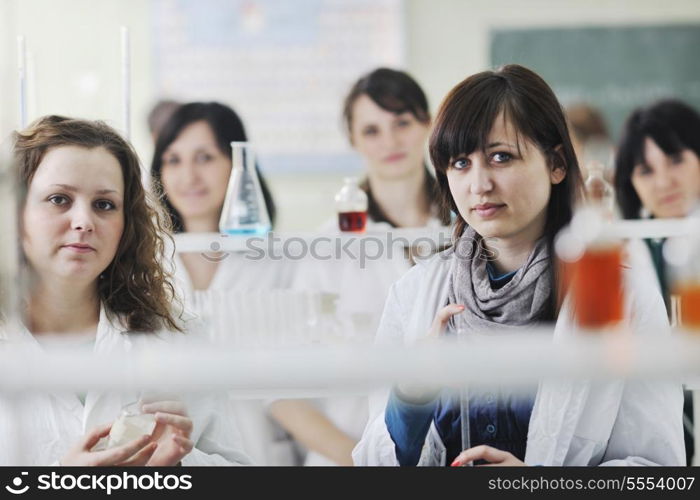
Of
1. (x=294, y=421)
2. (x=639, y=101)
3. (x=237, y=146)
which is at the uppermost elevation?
(x=639, y=101)

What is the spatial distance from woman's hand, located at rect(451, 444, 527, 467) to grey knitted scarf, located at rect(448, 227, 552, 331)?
6.6 inches

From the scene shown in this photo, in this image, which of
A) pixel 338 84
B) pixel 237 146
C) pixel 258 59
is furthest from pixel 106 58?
pixel 237 146

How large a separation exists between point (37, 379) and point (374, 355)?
0.24m

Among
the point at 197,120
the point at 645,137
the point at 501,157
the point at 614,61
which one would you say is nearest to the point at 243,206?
the point at 197,120

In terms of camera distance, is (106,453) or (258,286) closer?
(106,453)

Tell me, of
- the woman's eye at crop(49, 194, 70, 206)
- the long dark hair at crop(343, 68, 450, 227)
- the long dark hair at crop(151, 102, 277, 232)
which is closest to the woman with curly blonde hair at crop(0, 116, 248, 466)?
the woman's eye at crop(49, 194, 70, 206)

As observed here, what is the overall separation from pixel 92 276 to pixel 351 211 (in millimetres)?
573

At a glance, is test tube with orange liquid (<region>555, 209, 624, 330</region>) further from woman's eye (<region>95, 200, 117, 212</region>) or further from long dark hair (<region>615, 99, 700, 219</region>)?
long dark hair (<region>615, 99, 700, 219</region>)

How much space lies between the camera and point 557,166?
1.18 meters

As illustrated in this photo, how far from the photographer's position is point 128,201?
1.18 meters

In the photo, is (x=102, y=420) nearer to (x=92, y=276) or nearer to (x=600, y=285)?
(x=92, y=276)

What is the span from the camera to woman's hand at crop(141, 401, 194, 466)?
0.97 m
